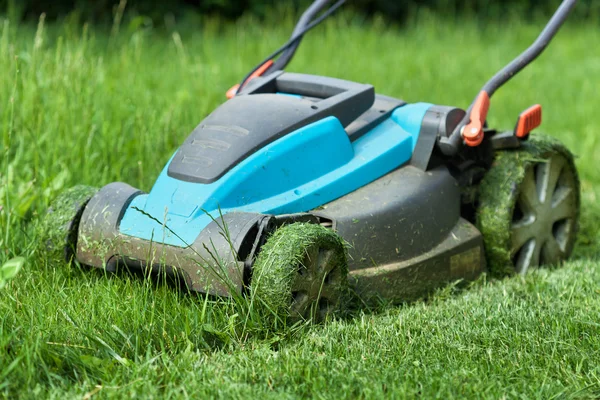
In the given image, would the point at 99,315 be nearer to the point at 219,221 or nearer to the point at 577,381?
the point at 219,221

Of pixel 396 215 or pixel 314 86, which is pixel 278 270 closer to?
pixel 396 215

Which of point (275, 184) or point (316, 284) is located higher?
point (275, 184)

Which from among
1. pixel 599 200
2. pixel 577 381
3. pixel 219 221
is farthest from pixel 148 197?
pixel 599 200

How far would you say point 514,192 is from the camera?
128 inches

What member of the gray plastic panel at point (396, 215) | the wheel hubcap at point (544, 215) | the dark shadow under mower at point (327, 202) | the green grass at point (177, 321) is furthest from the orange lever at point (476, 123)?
the green grass at point (177, 321)

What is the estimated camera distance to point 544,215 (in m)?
3.45

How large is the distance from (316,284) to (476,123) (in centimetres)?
97

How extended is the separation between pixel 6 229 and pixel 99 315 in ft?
2.39

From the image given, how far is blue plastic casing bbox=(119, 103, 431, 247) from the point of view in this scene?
264 cm

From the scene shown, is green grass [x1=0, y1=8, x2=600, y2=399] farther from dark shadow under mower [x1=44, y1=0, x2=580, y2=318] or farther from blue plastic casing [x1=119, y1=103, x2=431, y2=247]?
blue plastic casing [x1=119, y1=103, x2=431, y2=247]

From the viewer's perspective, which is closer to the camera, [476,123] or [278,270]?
[278,270]

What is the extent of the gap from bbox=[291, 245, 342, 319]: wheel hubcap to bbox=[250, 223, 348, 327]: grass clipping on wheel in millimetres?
29

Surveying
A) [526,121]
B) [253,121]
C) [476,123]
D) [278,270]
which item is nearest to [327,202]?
[253,121]

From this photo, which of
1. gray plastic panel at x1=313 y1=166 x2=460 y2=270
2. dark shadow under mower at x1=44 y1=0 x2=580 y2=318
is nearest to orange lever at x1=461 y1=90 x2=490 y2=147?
dark shadow under mower at x1=44 y1=0 x2=580 y2=318
